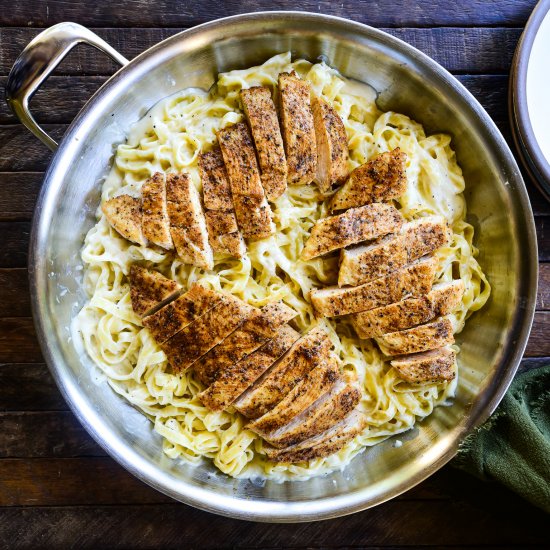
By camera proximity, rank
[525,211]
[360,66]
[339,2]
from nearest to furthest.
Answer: [525,211]
[360,66]
[339,2]

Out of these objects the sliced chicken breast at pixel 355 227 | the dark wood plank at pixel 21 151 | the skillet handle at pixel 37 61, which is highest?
the skillet handle at pixel 37 61

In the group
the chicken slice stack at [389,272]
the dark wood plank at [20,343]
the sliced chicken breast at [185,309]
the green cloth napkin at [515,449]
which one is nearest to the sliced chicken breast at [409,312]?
the chicken slice stack at [389,272]

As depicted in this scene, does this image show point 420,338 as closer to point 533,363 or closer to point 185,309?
point 533,363


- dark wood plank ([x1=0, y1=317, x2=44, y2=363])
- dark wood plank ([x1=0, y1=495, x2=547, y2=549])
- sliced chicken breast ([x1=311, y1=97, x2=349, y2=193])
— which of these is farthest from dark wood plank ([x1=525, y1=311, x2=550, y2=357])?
dark wood plank ([x1=0, y1=317, x2=44, y2=363])

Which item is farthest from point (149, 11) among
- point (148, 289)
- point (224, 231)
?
point (148, 289)

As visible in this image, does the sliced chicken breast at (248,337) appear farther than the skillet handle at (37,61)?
Yes

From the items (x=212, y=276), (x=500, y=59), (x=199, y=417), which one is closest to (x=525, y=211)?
(x=500, y=59)

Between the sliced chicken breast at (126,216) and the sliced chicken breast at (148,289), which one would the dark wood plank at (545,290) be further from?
the sliced chicken breast at (126,216)

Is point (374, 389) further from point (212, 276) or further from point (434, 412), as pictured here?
point (212, 276)
